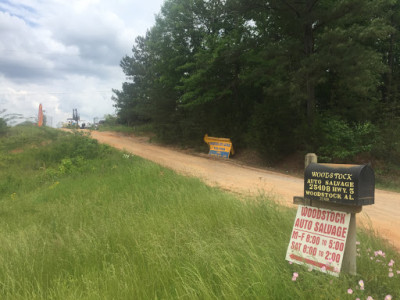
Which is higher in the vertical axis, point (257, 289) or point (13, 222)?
point (257, 289)

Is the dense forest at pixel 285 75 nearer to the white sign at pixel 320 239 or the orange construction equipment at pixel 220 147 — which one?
the orange construction equipment at pixel 220 147

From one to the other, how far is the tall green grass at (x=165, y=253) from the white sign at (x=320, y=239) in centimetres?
11

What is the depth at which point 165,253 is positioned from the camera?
13.3 feet

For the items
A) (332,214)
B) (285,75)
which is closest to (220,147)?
(285,75)

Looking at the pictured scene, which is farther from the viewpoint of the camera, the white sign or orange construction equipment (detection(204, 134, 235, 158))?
orange construction equipment (detection(204, 134, 235, 158))

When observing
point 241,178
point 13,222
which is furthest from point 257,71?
point 13,222

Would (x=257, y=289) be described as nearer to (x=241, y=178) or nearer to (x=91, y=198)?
(x=91, y=198)

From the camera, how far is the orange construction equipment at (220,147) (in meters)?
19.9

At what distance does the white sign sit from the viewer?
3.26 metres

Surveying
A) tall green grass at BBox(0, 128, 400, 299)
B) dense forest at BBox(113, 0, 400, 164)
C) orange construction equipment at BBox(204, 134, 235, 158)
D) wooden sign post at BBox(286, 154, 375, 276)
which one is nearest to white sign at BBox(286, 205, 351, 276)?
wooden sign post at BBox(286, 154, 375, 276)

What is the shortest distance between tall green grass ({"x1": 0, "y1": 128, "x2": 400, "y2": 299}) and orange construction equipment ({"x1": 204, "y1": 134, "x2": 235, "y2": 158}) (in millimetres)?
12015

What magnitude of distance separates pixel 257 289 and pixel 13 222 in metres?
6.34

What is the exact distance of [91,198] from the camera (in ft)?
27.8

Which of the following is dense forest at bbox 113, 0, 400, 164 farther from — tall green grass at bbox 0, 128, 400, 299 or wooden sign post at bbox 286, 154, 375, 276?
wooden sign post at bbox 286, 154, 375, 276
